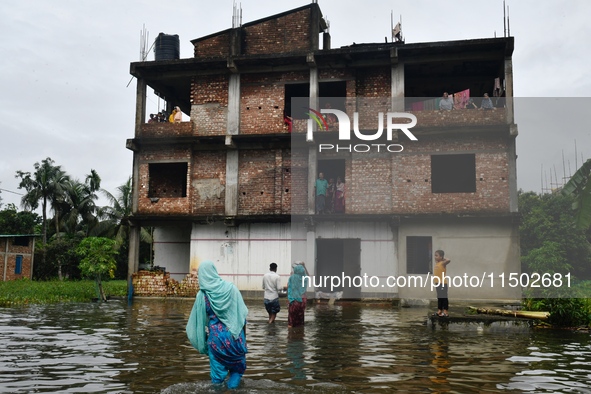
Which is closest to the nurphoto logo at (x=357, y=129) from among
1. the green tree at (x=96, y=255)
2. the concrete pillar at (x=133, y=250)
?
the concrete pillar at (x=133, y=250)

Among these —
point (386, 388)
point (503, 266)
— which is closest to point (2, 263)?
point (503, 266)

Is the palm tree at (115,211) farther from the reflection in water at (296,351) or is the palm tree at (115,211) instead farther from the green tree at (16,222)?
the reflection in water at (296,351)

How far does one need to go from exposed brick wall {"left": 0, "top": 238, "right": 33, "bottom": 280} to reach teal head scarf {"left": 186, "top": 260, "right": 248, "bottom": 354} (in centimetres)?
3954

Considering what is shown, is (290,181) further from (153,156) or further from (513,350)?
(513,350)

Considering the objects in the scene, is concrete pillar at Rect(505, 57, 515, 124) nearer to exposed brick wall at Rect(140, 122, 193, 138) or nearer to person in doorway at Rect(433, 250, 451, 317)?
person in doorway at Rect(433, 250, 451, 317)

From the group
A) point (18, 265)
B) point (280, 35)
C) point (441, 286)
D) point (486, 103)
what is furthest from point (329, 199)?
point (18, 265)

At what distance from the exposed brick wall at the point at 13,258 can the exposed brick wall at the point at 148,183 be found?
71.1 ft

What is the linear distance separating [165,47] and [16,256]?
2374 cm

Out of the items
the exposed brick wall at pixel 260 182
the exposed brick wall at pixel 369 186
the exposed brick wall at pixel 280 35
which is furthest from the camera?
the exposed brick wall at pixel 280 35

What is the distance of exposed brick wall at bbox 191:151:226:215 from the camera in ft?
80.0

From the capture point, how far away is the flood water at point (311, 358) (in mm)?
7062

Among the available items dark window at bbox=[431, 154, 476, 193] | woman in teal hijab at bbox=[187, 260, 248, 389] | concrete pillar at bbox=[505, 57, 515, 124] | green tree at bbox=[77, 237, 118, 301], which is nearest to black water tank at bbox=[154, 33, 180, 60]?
green tree at bbox=[77, 237, 118, 301]

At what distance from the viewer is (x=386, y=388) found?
22.7ft

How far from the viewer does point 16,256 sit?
140 ft
